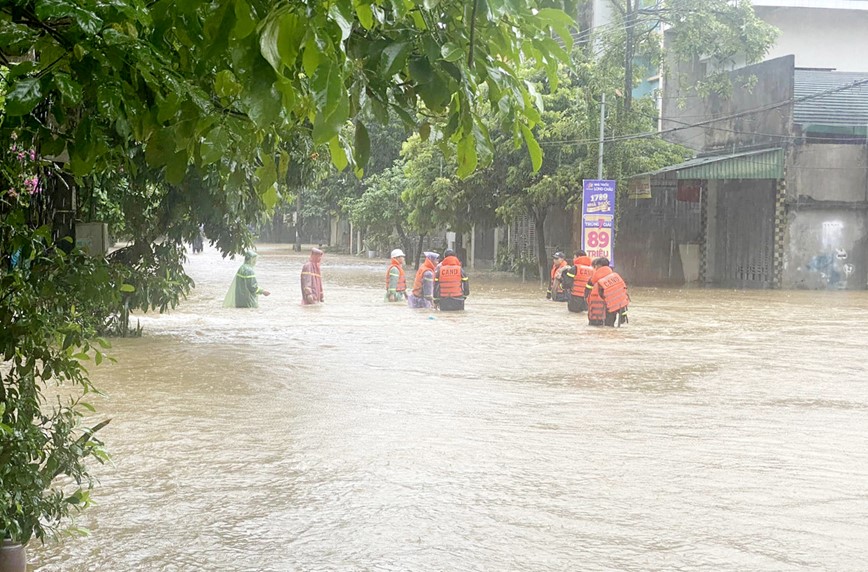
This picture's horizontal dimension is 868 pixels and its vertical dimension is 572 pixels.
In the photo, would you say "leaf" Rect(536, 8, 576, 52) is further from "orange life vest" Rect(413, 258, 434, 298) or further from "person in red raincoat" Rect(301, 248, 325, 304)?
"person in red raincoat" Rect(301, 248, 325, 304)

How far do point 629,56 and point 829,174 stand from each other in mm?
6527

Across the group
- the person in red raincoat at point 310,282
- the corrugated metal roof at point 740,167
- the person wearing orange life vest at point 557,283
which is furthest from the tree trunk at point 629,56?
the person in red raincoat at point 310,282

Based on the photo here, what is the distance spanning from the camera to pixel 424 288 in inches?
891

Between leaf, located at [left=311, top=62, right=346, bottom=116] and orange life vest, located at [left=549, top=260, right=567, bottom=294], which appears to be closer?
leaf, located at [left=311, top=62, right=346, bottom=116]

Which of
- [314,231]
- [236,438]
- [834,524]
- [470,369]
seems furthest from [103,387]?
[314,231]

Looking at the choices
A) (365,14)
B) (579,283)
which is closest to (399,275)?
(579,283)

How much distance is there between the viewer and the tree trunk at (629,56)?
2823 centimetres

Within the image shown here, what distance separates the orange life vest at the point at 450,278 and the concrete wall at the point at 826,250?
478 inches

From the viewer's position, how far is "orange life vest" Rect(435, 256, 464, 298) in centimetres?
2188

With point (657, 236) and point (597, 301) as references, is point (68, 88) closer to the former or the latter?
point (597, 301)

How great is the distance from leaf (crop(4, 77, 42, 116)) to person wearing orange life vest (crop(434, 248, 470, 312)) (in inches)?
746

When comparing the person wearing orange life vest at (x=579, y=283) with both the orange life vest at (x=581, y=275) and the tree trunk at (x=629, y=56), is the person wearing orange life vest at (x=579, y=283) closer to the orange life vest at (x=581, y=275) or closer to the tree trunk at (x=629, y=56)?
the orange life vest at (x=581, y=275)

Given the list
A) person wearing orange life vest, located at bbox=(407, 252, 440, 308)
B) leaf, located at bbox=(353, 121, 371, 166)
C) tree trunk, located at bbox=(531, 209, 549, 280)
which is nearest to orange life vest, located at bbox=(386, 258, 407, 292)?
person wearing orange life vest, located at bbox=(407, 252, 440, 308)

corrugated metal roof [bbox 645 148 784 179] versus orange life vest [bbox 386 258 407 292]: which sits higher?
corrugated metal roof [bbox 645 148 784 179]
